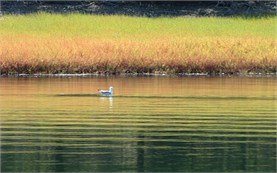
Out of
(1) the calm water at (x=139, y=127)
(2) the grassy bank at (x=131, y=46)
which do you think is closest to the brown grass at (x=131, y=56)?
(2) the grassy bank at (x=131, y=46)

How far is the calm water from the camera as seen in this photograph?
1473 centimetres

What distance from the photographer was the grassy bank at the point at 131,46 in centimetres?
3350

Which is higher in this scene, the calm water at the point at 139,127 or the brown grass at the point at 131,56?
the brown grass at the point at 131,56

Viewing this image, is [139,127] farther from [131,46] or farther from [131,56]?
[131,46]

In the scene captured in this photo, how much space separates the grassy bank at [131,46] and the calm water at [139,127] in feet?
16.4

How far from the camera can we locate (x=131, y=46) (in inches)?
1393

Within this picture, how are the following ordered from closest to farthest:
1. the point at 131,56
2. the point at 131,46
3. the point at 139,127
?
the point at 139,127 < the point at 131,56 < the point at 131,46

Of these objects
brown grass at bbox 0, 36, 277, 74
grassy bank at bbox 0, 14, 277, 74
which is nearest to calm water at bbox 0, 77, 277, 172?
brown grass at bbox 0, 36, 277, 74

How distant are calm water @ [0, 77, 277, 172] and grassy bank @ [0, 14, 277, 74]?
5.00 m

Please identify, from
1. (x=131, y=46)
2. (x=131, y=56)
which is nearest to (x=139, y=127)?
(x=131, y=56)

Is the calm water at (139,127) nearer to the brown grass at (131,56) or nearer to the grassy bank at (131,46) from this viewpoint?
the brown grass at (131,56)

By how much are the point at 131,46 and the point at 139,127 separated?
17031mm

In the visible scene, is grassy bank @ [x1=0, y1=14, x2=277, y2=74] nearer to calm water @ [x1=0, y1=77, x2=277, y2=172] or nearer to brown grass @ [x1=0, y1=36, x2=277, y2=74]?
Answer: brown grass @ [x1=0, y1=36, x2=277, y2=74]

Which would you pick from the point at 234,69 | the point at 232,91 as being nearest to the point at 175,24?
the point at 234,69
